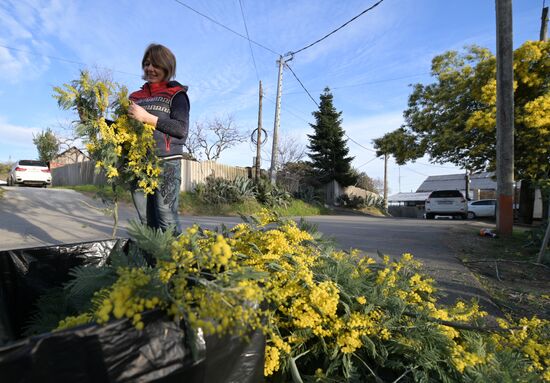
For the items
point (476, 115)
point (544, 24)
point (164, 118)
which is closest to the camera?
point (164, 118)

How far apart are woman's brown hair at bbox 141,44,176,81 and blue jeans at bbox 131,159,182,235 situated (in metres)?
0.62

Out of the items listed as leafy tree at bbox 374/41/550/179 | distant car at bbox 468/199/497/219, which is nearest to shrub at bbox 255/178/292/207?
leafy tree at bbox 374/41/550/179

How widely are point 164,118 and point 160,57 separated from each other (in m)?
0.43

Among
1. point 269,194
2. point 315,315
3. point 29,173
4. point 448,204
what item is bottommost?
point 315,315

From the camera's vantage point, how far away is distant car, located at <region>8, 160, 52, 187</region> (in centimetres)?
1546

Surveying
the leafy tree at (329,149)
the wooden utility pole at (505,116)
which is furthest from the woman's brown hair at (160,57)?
the leafy tree at (329,149)

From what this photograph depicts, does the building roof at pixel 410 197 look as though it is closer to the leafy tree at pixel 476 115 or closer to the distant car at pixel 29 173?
the leafy tree at pixel 476 115

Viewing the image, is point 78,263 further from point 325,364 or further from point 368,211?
point 368,211

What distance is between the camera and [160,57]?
1.85 meters

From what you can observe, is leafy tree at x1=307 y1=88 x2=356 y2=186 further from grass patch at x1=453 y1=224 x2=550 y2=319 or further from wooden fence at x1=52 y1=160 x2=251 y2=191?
grass patch at x1=453 y1=224 x2=550 y2=319

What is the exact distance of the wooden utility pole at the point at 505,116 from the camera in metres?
5.11

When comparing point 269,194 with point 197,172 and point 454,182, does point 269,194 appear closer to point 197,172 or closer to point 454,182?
point 197,172

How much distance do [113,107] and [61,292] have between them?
3.08 feet

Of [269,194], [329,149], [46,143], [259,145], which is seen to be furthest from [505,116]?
[46,143]
